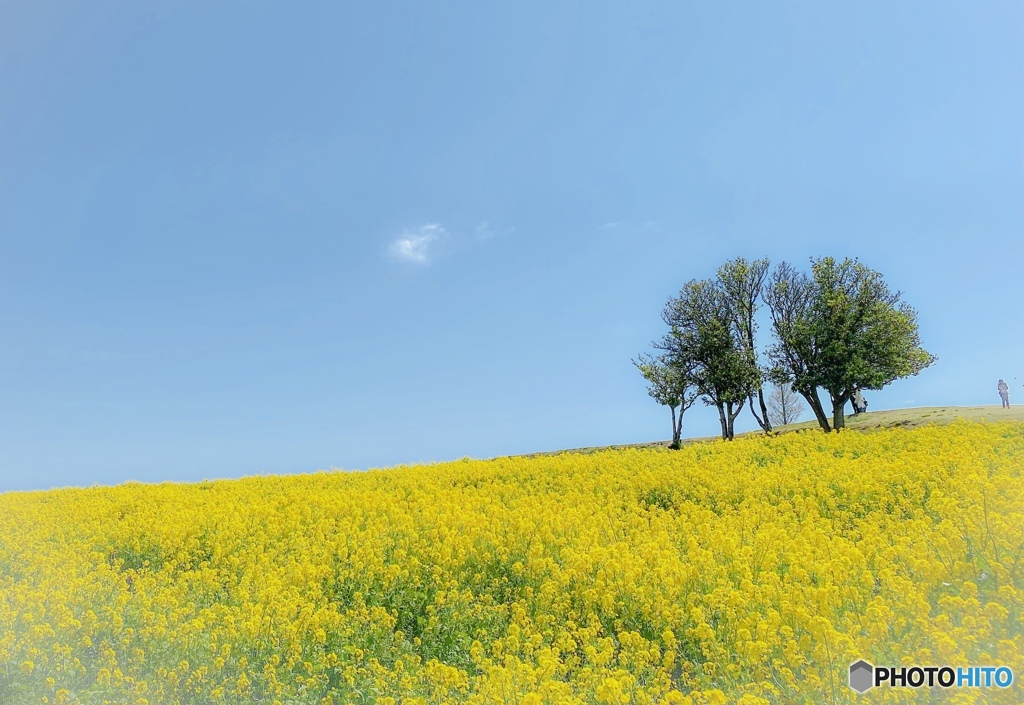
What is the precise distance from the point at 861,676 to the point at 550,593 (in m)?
3.90

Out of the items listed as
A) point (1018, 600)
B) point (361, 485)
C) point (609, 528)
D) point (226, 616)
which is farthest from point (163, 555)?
point (1018, 600)

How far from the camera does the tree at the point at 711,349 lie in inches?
1575

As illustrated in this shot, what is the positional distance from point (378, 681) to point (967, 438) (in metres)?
16.2

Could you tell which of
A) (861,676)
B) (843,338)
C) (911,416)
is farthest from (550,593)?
(911,416)

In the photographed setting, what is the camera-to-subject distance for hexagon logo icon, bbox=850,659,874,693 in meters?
5.59

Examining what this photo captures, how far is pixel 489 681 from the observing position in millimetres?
5938

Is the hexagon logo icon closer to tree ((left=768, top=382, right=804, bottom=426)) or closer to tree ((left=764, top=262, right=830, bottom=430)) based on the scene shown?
tree ((left=764, top=262, right=830, bottom=430))

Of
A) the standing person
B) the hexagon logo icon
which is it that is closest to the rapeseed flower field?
the hexagon logo icon

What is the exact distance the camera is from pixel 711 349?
40.7m

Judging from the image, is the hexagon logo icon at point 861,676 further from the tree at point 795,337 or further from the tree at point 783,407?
the tree at point 783,407

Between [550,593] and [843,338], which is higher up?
[843,338]

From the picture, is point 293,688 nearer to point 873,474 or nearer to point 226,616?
point 226,616

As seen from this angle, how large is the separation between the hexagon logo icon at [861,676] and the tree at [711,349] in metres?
35.6

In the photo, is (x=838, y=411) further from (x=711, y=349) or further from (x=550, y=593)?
(x=550, y=593)
